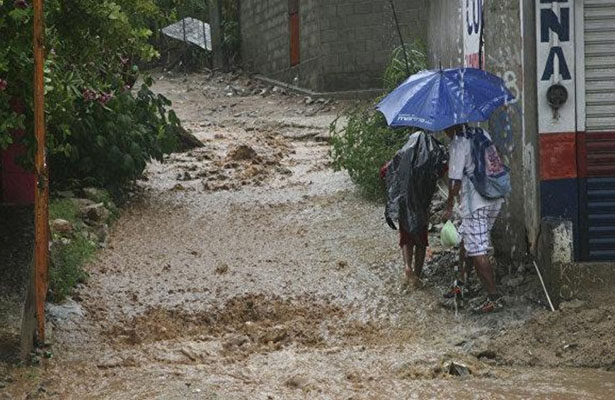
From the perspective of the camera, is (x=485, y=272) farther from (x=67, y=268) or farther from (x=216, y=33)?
(x=216, y=33)

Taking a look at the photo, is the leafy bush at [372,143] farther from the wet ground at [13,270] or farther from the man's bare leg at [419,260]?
the wet ground at [13,270]

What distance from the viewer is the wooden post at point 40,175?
605 centimetres

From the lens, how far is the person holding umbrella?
7.20 m

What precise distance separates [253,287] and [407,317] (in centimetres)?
142

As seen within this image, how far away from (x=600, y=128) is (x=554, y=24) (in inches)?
30.6

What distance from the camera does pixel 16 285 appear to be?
21.7 ft

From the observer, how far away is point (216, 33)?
2552cm

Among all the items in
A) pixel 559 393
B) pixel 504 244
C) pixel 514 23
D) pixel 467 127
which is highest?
pixel 514 23

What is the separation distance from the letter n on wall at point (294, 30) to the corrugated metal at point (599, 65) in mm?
13623

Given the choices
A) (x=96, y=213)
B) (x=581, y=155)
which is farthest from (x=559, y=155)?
(x=96, y=213)

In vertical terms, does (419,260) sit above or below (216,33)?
below

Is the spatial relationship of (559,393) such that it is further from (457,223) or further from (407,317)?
(457,223)

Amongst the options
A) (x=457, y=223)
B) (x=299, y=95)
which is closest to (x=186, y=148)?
(x=299, y=95)

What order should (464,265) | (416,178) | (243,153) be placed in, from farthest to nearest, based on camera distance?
(243,153) → (416,178) → (464,265)
